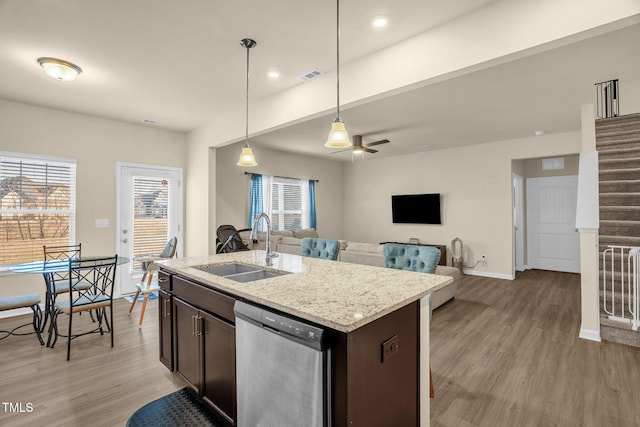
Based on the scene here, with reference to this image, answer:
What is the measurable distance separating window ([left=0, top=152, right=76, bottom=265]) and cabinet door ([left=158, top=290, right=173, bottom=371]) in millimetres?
3024

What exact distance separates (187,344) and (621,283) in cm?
445

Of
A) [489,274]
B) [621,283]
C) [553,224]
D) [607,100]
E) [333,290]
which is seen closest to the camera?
[333,290]

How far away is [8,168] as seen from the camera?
13.3ft

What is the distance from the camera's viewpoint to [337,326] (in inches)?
46.2

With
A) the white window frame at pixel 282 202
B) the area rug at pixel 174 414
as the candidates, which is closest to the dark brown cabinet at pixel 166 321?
the area rug at pixel 174 414

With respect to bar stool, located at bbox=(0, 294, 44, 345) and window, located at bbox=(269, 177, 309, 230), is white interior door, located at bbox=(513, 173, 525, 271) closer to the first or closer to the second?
window, located at bbox=(269, 177, 309, 230)

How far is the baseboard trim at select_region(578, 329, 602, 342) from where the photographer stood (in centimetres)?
330

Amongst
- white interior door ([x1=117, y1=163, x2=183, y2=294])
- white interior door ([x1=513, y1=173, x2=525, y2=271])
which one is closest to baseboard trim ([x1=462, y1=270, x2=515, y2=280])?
white interior door ([x1=513, y1=173, x2=525, y2=271])

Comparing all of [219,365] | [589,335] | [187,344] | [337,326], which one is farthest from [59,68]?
[589,335]

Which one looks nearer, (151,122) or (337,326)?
(337,326)

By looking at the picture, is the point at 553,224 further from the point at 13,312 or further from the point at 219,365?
the point at 13,312

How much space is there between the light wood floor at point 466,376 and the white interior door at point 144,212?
140 centimetres

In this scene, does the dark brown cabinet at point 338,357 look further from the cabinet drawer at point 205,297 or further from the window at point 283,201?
the window at point 283,201

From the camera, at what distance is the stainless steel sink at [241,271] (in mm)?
2371
